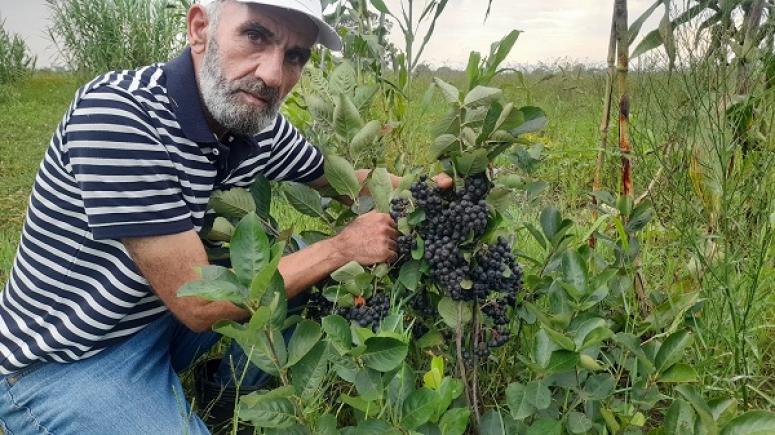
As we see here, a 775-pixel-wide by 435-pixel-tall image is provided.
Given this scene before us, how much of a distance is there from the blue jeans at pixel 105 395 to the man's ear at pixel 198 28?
752mm

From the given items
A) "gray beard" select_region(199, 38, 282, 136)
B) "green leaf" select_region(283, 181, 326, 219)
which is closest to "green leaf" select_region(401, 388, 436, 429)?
"green leaf" select_region(283, 181, 326, 219)

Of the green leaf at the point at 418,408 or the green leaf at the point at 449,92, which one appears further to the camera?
the green leaf at the point at 449,92

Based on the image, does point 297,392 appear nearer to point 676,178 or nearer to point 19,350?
point 19,350

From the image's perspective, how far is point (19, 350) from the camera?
6.10 ft

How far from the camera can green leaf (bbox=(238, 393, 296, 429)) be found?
1300 mm

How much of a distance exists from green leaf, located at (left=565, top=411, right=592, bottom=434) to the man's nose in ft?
3.59

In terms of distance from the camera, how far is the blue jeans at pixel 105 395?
1.79 m

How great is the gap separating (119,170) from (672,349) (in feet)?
4.09

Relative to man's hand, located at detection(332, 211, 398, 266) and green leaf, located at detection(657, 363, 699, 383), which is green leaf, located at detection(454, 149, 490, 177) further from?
green leaf, located at detection(657, 363, 699, 383)

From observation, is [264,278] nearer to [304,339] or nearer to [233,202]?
[304,339]

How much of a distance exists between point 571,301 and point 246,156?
1.01 metres

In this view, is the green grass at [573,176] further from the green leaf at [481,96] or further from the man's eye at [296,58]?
the man's eye at [296,58]

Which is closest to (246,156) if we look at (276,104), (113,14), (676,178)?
(276,104)

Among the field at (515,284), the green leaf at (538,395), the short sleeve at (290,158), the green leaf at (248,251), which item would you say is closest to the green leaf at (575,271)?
the field at (515,284)
